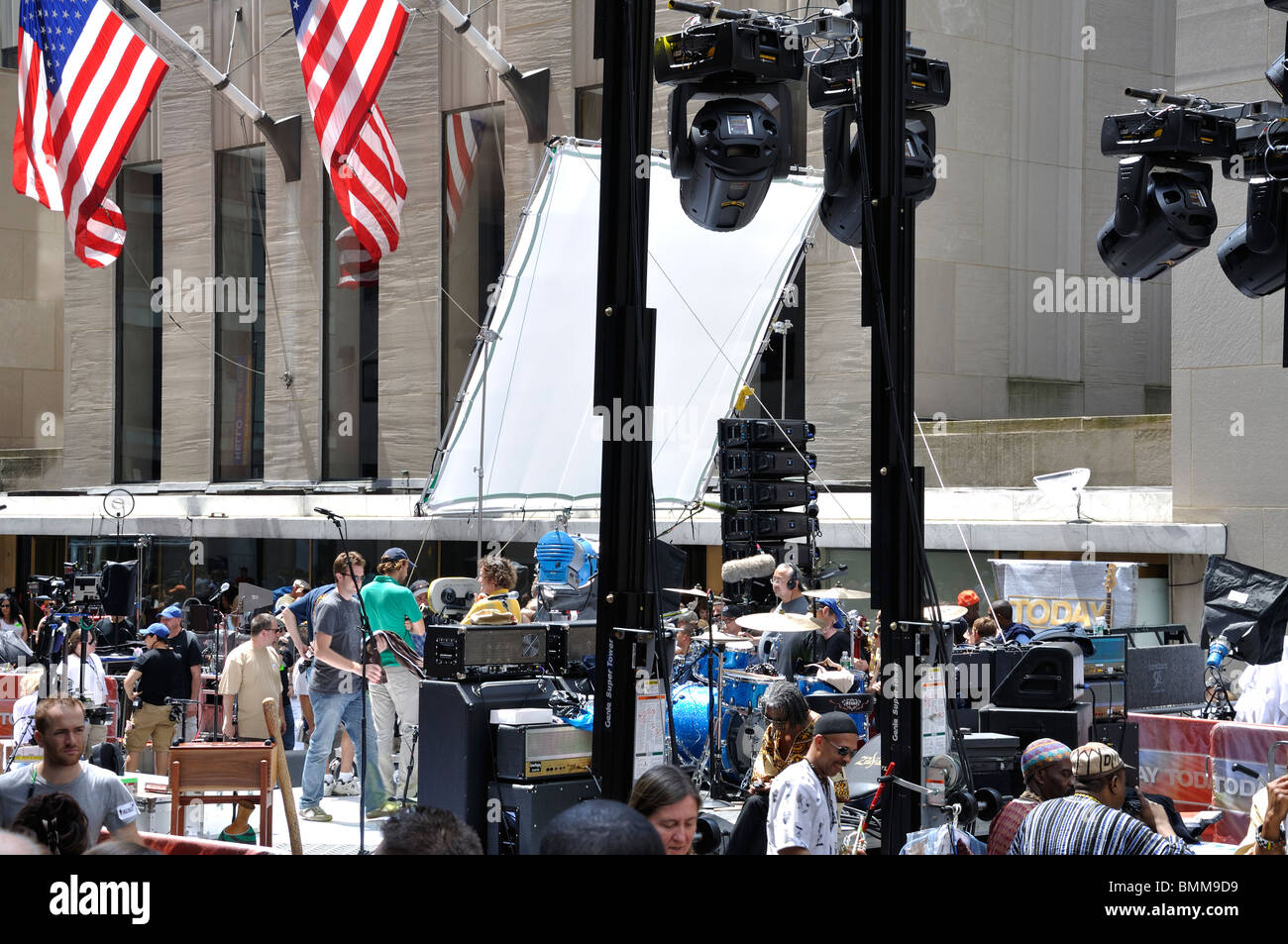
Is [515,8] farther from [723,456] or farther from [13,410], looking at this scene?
[13,410]

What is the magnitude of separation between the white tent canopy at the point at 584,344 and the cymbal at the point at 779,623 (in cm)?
557

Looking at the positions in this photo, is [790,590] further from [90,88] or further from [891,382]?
[90,88]

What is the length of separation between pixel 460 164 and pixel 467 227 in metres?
1.17

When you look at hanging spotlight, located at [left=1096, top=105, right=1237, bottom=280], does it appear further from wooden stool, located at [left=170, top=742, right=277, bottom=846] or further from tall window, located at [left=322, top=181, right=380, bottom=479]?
tall window, located at [left=322, top=181, right=380, bottom=479]

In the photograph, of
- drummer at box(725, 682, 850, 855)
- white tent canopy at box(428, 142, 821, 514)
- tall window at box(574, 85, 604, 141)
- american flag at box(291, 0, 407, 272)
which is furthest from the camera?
tall window at box(574, 85, 604, 141)

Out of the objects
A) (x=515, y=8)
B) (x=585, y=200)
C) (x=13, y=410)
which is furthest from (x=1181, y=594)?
(x=13, y=410)

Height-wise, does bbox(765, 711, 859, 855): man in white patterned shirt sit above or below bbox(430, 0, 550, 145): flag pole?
below

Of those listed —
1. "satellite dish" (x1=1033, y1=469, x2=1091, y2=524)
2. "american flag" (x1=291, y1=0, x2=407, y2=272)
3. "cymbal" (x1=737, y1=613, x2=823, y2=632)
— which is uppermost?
"american flag" (x1=291, y1=0, x2=407, y2=272)

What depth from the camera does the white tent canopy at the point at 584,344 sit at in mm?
17031

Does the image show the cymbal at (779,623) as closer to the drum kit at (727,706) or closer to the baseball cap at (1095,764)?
the drum kit at (727,706)

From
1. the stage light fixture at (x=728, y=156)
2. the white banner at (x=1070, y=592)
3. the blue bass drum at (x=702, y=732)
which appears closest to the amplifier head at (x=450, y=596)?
the blue bass drum at (x=702, y=732)

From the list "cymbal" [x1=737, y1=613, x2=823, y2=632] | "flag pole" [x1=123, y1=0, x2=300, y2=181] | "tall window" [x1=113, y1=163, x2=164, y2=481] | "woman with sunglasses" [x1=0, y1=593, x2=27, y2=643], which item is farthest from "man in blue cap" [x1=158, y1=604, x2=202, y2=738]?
"tall window" [x1=113, y1=163, x2=164, y2=481]

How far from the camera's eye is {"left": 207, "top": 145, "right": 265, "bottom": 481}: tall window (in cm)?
3169

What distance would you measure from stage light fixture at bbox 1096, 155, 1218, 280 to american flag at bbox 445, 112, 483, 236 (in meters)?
19.4
